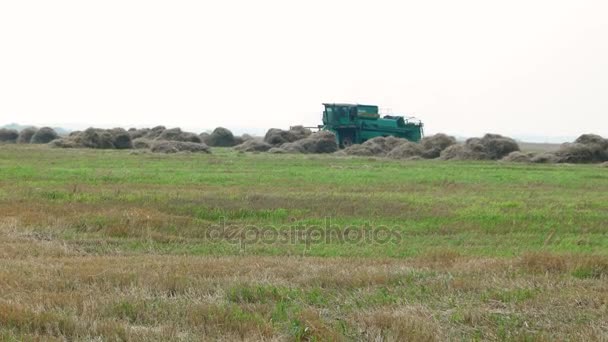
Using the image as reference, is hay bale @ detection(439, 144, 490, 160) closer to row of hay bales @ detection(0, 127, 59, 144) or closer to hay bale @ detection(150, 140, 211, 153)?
hay bale @ detection(150, 140, 211, 153)

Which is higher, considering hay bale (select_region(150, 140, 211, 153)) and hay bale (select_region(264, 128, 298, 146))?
hay bale (select_region(264, 128, 298, 146))

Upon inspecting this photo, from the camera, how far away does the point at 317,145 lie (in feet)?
175

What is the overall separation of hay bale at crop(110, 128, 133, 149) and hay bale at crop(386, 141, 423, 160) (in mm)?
21436

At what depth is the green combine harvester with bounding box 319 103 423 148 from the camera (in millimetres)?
58531

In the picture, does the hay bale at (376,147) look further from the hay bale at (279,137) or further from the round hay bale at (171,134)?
the round hay bale at (171,134)

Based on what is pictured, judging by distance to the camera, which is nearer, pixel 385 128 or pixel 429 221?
pixel 429 221

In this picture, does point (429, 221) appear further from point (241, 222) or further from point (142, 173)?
point (142, 173)

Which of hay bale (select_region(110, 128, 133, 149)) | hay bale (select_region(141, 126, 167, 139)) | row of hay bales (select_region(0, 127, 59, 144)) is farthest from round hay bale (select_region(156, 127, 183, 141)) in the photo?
row of hay bales (select_region(0, 127, 59, 144))

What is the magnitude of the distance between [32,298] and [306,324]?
2945mm

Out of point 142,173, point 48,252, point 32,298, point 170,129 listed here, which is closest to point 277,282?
point 32,298

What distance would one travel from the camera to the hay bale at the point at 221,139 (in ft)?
228

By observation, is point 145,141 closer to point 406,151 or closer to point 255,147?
point 255,147

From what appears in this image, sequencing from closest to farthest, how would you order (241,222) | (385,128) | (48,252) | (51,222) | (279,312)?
(279,312) < (48,252) < (51,222) < (241,222) < (385,128)

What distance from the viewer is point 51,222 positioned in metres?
14.5
